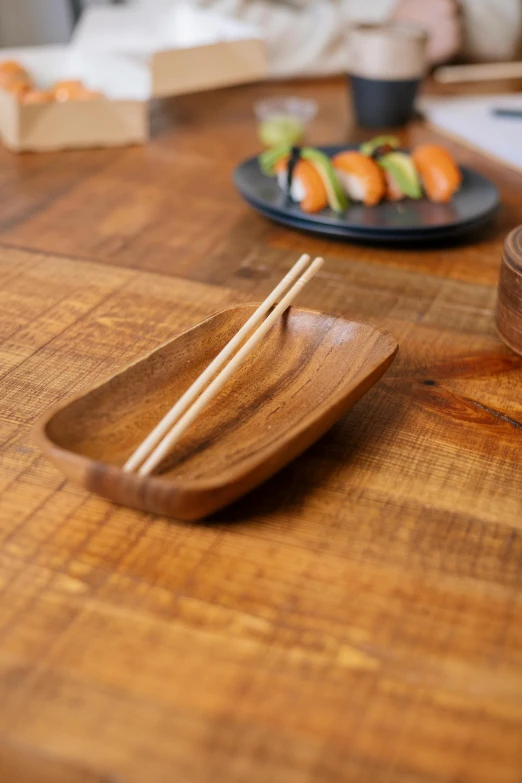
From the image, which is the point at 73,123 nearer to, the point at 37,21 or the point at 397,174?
the point at 397,174

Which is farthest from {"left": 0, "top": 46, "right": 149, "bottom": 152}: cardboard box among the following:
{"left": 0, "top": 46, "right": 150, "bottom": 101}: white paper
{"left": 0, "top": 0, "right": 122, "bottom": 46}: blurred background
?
{"left": 0, "top": 0, "right": 122, "bottom": 46}: blurred background

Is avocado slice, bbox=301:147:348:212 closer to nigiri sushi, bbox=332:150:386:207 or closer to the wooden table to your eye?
nigiri sushi, bbox=332:150:386:207

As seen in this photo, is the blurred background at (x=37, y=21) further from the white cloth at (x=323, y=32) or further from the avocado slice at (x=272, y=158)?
the avocado slice at (x=272, y=158)

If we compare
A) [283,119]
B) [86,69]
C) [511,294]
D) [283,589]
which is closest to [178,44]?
[86,69]

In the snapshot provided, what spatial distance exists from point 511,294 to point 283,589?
0.47m

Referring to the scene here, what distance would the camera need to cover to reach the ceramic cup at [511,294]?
869mm

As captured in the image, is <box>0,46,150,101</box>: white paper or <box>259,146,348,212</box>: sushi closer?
<box>259,146,348,212</box>: sushi

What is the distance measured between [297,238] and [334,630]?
746 mm

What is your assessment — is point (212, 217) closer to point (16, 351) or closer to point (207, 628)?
point (16, 351)

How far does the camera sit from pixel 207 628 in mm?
533

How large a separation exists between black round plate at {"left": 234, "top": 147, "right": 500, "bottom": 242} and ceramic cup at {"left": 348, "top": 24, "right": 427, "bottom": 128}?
0.48 m

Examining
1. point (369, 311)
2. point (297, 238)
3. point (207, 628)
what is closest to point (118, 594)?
point (207, 628)

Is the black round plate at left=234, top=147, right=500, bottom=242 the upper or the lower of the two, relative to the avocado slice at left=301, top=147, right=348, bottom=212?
lower

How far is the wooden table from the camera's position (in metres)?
0.46
